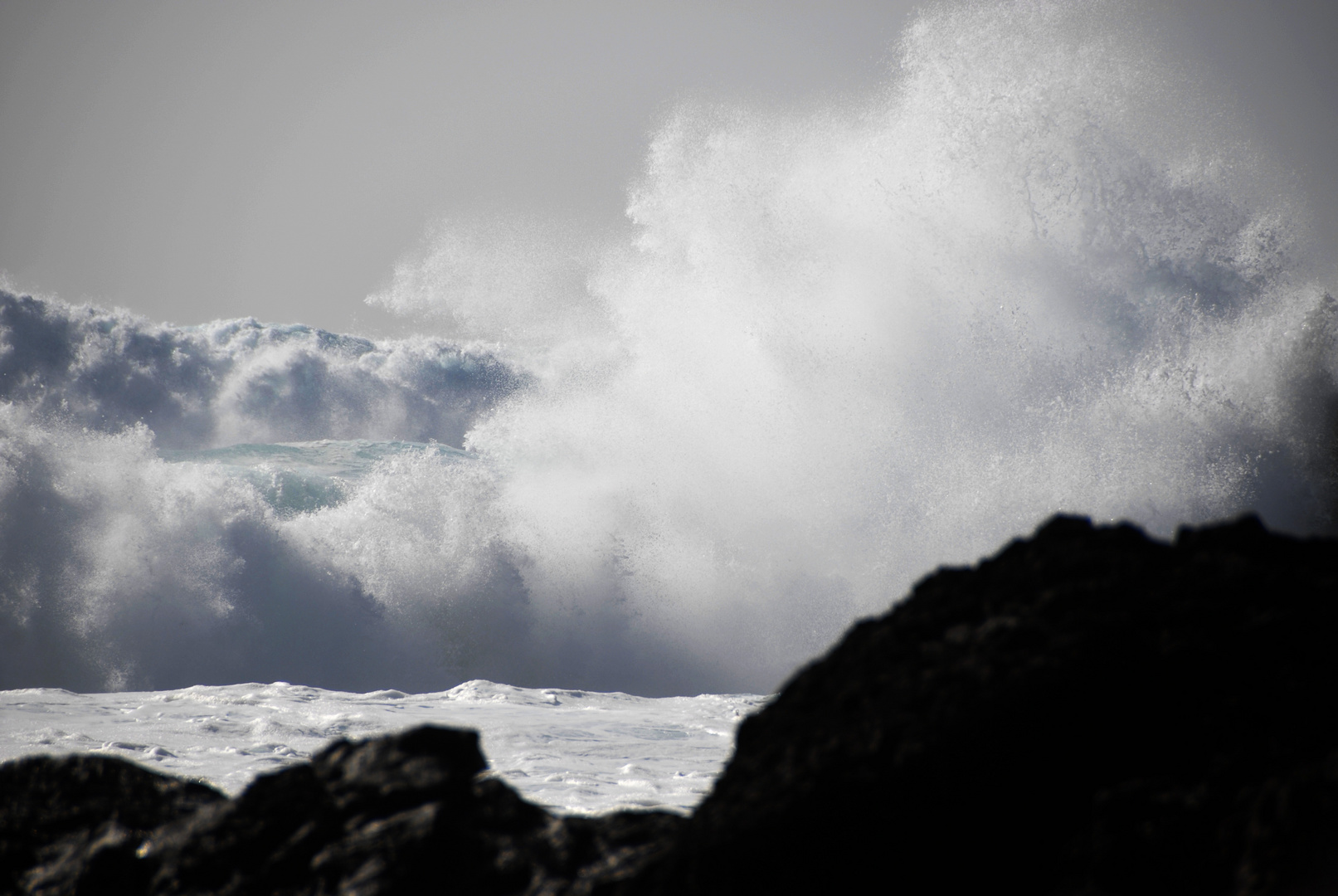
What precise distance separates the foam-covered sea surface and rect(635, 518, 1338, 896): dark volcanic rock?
271 inches

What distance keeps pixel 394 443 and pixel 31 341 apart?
14.4 meters

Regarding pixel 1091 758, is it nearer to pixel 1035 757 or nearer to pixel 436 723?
pixel 1035 757

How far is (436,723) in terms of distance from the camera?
1177cm

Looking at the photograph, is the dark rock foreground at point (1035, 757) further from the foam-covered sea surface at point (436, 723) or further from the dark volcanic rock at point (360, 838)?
the foam-covered sea surface at point (436, 723)

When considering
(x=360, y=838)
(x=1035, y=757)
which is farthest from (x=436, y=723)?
(x=1035, y=757)

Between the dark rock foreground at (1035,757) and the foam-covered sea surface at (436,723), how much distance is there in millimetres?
6470

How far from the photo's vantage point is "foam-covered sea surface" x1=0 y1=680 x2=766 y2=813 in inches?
430

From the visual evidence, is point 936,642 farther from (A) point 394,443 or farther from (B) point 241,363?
(B) point 241,363

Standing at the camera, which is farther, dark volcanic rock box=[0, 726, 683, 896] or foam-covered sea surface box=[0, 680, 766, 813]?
foam-covered sea surface box=[0, 680, 766, 813]

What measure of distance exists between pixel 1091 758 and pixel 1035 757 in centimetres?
18

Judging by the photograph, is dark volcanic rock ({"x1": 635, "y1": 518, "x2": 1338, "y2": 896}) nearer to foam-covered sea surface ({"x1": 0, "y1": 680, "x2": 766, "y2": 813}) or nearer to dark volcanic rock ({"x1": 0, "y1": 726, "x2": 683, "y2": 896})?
dark volcanic rock ({"x1": 0, "y1": 726, "x2": 683, "y2": 896})

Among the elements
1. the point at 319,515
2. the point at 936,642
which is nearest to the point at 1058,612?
the point at 936,642

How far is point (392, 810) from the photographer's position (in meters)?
3.53

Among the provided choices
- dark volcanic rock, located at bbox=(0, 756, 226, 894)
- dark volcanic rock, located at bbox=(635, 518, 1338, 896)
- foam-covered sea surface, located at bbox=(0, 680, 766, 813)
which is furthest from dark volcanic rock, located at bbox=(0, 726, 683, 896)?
foam-covered sea surface, located at bbox=(0, 680, 766, 813)
